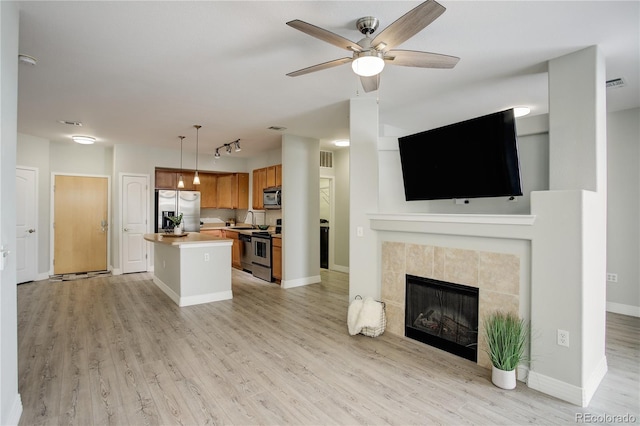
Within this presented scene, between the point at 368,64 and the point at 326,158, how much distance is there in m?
4.97

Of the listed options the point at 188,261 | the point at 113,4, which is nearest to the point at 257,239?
the point at 188,261

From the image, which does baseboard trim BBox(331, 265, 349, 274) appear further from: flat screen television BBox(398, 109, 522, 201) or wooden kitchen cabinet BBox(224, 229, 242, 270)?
flat screen television BBox(398, 109, 522, 201)

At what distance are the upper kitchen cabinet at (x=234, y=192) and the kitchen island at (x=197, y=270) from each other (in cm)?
308

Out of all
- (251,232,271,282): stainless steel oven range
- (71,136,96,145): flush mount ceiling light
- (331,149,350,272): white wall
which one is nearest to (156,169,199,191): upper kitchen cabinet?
(71,136,96,145): flush mount ceiling light

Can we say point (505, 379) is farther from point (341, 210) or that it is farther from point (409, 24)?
point (341, 210)

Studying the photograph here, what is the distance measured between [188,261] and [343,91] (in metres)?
3.04

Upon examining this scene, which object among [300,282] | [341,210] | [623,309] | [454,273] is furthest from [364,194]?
[623,309]

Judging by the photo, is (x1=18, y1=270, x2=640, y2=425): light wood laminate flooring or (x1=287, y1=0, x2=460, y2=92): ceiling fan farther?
(x1=18, y1=270, x2=640, y2=425): light wood laminate flooring

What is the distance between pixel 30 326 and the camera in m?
3.66

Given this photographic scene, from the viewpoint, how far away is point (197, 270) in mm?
4582

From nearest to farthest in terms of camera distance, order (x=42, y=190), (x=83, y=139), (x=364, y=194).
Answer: (x=364, y=194)
(x=83, y=139)
(x=42, y=190)

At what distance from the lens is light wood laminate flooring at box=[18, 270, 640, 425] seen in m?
2.12

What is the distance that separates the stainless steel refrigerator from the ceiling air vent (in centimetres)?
298

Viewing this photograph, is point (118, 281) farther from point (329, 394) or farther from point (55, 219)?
point (329, 394)
